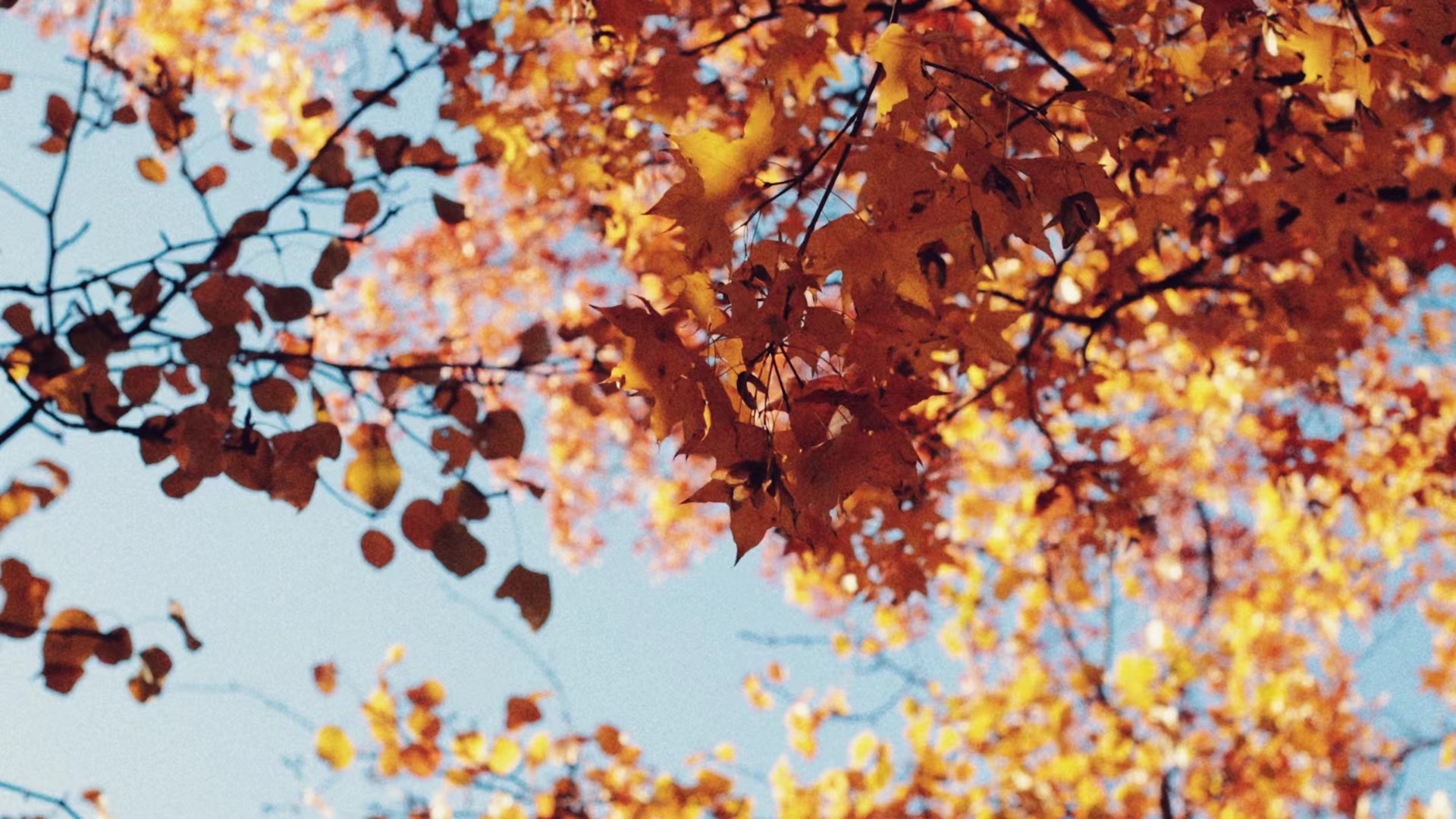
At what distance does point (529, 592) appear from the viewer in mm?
2174

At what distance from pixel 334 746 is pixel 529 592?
184cm

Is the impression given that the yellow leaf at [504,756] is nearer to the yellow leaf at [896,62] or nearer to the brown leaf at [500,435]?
the brown leaf at [500,435]

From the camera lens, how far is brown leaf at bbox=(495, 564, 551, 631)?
7.07 feet

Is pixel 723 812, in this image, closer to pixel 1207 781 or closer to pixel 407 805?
pixel 407 805

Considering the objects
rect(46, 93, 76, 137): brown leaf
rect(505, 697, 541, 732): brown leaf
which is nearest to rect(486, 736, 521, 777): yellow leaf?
rect(505, 697, 541, 732): brown leaf

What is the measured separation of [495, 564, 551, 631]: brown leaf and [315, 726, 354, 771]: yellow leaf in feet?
5.79

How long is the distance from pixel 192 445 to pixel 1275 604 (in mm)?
7374

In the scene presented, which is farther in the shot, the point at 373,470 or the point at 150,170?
the point at 150,170

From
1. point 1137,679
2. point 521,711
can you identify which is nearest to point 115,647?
point 521,711

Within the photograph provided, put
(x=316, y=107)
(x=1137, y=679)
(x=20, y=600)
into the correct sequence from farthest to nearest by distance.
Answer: (x=1137, y=679) → (x=316, y=107) → (x=20, y=600)

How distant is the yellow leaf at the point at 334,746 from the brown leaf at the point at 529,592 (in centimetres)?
176

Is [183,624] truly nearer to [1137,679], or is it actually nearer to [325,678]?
[325,678]

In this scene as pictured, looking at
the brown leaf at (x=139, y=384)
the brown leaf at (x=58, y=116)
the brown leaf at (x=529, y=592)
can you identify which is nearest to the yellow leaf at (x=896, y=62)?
the brown leaf at (x=529, y=592)

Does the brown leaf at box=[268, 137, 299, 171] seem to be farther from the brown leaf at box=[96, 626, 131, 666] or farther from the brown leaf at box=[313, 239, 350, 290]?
the brown leaf at box=[96, 626, 131, 666]
